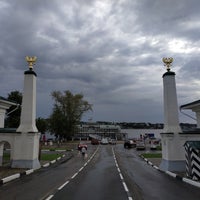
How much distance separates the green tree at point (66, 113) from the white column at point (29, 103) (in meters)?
42.4

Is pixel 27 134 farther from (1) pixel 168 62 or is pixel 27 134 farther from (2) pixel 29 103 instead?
(1) pixel 168 62

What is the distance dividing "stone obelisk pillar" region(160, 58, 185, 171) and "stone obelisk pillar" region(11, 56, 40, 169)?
10461 mm

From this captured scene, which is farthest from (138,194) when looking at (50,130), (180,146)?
(50,130)

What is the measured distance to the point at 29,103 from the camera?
21641 millimetres

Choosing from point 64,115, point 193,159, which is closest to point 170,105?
point 193,159

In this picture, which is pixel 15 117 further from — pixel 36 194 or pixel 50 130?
pixel 36 194

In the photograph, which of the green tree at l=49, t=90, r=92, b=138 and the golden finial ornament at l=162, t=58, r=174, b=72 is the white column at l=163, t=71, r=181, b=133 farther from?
the green tree at l=49, t=90, r=92, b=138

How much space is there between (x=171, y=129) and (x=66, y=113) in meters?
49.8

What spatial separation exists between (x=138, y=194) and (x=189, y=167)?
6.44m

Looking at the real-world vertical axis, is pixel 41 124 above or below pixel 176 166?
above

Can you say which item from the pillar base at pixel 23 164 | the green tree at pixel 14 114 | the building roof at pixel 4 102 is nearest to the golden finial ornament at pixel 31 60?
the building roof at pixel 4 102

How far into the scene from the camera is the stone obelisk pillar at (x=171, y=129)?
1919 cm

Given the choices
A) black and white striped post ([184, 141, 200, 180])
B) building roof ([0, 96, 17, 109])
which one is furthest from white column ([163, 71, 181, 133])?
building roof ([0, 96, 17, 109])

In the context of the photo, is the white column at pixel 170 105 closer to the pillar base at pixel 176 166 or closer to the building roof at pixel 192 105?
the building roof at pixel 192 105
